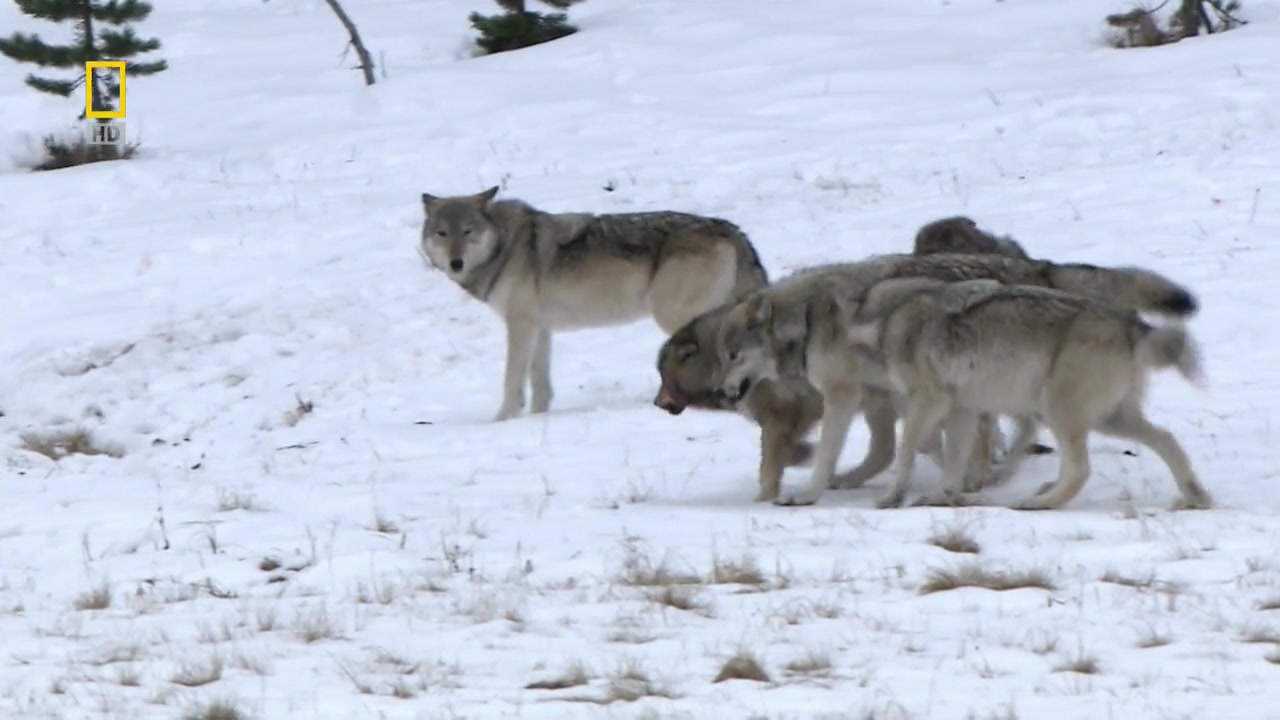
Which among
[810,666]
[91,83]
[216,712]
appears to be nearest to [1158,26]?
[91,83]

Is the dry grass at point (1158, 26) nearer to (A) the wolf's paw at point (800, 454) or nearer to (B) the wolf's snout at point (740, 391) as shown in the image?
(A) the wolf's paw at point (800, 454)

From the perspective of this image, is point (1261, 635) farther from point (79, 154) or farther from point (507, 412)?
point (79, 154)

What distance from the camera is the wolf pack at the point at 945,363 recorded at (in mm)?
8859

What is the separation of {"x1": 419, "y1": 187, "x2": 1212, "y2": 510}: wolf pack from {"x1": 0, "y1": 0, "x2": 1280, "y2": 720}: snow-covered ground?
1.08 feet

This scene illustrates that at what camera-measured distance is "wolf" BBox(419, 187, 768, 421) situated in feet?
42.6

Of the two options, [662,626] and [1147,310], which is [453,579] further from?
[1147,310]

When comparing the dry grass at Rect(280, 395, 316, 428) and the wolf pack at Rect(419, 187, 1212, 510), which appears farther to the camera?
the dry grass at Rect(280, 395, 316, 428)

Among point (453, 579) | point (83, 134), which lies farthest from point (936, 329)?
point (83, 134)

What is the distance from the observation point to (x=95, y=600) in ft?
24.3

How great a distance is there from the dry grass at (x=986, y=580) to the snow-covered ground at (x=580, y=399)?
74mm

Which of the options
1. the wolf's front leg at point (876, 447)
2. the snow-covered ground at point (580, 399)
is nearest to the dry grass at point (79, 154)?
the snow-covered ground at point (580, 399)

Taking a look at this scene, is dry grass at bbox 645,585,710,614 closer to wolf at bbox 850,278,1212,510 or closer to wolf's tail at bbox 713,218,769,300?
wolf at bbox 850,278,1212,510

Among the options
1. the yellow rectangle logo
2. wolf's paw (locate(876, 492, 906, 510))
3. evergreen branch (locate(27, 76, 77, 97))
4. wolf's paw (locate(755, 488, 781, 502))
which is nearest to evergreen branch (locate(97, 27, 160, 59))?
the yellow rectangle logo

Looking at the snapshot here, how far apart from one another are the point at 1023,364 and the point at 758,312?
1532mm
